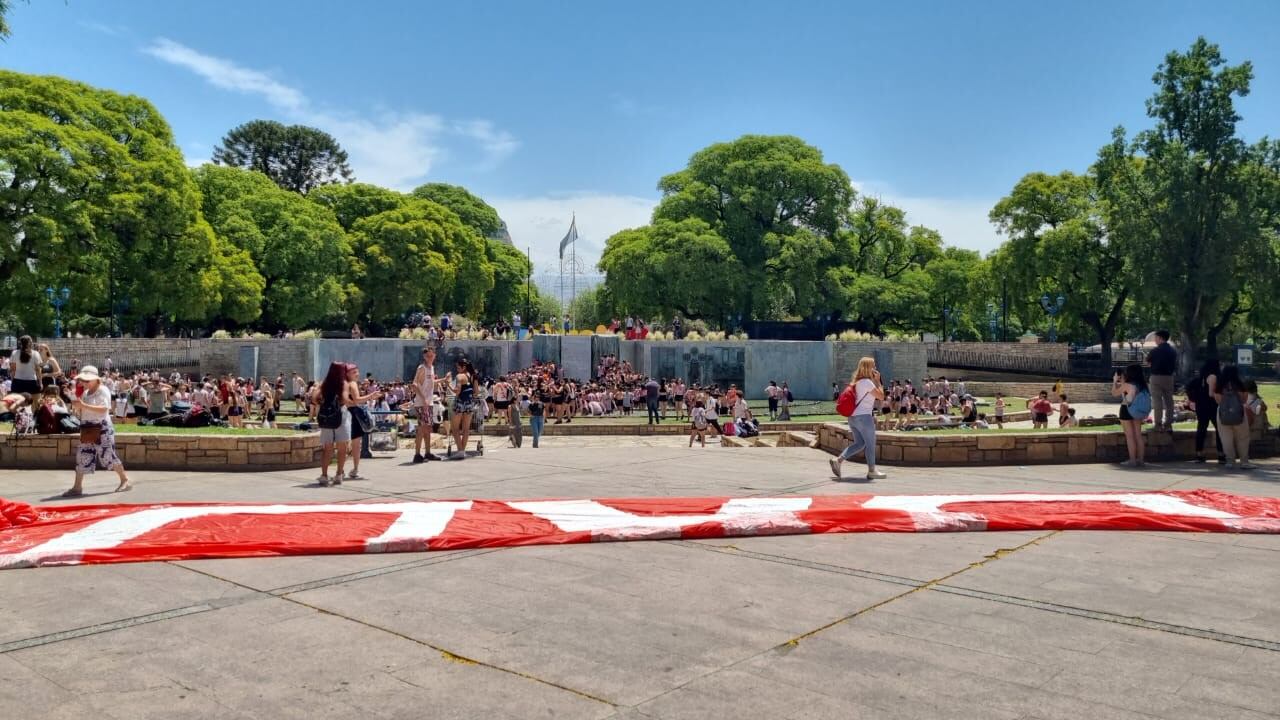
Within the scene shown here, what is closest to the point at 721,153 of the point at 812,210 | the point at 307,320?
the point at 812,210

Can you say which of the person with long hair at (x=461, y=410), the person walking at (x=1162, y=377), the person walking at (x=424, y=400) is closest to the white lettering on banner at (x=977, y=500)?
the person walking at (x=1162, y=377)

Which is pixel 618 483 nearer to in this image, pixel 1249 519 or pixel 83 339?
pixel 1249 519

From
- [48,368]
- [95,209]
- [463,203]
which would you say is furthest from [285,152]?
[48,368]

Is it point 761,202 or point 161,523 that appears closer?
point 161,523

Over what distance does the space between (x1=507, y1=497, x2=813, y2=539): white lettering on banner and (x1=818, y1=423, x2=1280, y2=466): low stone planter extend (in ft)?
15.0

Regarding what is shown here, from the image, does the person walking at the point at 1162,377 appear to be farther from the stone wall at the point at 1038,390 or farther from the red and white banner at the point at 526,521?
the stone wall at the point at 1038,390

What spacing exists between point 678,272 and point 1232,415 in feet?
127

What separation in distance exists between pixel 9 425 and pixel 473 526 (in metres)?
8.86

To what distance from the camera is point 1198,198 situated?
14.7m

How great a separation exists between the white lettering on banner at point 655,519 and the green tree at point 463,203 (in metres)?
67.8

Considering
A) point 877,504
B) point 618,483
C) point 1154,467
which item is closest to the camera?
point 877,504

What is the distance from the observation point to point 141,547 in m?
6.33

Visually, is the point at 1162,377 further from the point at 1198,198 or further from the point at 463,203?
the point at 463,203

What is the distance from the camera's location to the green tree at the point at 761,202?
165ft
